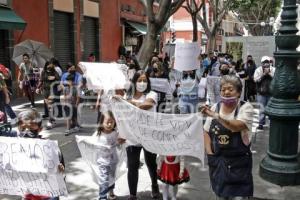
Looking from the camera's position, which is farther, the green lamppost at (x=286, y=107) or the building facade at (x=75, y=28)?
the building facade at (x=75, y=28)

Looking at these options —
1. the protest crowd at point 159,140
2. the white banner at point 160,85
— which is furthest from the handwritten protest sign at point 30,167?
the white banner at point 160,85

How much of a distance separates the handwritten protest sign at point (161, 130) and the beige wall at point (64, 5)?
14.5 meters

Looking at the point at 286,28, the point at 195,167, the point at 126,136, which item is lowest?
the point at 195,167

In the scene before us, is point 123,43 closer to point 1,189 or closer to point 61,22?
point 61,22

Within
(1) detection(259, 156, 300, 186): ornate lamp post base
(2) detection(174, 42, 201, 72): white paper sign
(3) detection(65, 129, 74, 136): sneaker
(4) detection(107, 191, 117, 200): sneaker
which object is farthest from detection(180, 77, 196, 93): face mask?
(4) detection(107, 191, 117, 200): sneaker

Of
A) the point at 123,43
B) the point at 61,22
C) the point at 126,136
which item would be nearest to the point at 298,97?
the point at 126,136

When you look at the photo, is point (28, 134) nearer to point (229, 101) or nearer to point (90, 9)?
point (229, 101)

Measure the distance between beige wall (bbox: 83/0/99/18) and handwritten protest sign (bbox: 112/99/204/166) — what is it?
17426 millimetres

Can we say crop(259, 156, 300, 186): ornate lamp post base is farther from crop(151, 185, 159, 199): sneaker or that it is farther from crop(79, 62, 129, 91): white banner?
crop(79, 62, 129, 91): white banner

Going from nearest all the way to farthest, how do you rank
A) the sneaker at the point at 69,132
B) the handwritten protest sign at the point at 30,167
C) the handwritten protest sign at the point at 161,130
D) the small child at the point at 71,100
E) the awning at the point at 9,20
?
the handwritten protest sign at the point at 30,167 → the handwritten protest sign at the point at 161,130 → the sneaker at the point at 69,132 → the small child at the point at 71,100 → the awning at the point at 9,20

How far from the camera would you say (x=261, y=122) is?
9812mm

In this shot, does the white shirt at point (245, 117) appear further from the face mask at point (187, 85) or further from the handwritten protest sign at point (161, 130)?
the face mask at point (187, 85)

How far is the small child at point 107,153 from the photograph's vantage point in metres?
5.03

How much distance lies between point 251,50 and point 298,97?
43.2 ft
